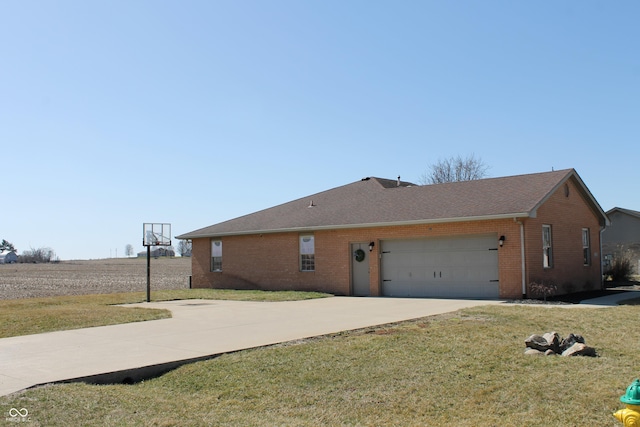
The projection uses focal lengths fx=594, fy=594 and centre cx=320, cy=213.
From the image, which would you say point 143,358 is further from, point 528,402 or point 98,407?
point 528,402

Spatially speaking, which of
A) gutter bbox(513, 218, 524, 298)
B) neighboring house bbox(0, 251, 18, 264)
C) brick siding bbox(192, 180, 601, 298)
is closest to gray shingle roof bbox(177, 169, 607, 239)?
brick siding bbox(192, 180, 601, 298)

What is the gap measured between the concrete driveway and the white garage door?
167 centimetres

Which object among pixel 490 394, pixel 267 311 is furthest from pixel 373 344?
pixel 267 311

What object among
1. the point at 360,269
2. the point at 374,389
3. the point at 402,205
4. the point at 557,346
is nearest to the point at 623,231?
the point at 402,205

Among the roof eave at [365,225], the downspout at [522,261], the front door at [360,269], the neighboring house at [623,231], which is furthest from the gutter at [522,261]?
the neighboring house at [623,231]

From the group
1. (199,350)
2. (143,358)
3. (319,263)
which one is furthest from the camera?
(319,263)

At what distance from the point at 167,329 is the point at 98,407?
6285mm

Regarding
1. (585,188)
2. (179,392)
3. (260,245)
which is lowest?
(179,392)

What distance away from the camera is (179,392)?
772 cm

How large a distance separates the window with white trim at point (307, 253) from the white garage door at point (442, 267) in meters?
3.64

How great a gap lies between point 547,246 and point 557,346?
12583 mm

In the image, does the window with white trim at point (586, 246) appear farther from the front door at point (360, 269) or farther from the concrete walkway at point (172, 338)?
the front door at point (360, 269)

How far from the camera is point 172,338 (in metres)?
11.6

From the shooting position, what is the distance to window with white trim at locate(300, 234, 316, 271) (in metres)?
25.1
